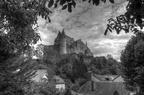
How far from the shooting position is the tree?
18.1 m

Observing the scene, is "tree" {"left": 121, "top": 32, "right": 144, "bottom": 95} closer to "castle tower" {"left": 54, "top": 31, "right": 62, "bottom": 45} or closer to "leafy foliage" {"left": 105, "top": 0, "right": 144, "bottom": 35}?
"leafy foliage" {"left": 105, "top": 0, "right": 144, "bottom": 35}

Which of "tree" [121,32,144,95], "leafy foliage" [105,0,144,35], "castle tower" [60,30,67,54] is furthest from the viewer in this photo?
"castle tower" [60,30,67,54]

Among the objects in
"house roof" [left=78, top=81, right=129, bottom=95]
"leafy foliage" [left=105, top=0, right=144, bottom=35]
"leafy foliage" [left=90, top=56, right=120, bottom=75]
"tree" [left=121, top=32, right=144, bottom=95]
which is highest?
"leafy foliage" [left=105, top=0, right=144, bottom=35]

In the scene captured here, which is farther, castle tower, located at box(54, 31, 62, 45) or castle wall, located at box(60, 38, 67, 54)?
castle tower, located at box(54, 31, 62, 45)

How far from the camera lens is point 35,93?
13000mm

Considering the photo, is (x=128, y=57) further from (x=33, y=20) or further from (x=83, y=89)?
(x=83, y=89)

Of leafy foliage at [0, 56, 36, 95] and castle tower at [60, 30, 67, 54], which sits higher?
castle tower at [60, 30, 67, 54]

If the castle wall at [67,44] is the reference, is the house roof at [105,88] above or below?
below

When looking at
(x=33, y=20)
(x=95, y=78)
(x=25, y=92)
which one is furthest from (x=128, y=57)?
(x=95, y=78)

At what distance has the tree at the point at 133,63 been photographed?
18.1 metres

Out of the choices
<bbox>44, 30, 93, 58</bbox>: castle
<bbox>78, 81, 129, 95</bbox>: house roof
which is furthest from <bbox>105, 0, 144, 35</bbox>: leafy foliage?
<bbox>44, 30, 93, 58</bbox>: castle

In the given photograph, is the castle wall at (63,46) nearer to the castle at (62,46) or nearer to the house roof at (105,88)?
the castle at (62,46)

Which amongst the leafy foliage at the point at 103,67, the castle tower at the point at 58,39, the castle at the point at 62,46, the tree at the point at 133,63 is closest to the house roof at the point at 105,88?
the tree at the point at 133,63

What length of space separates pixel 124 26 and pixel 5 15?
395cm
